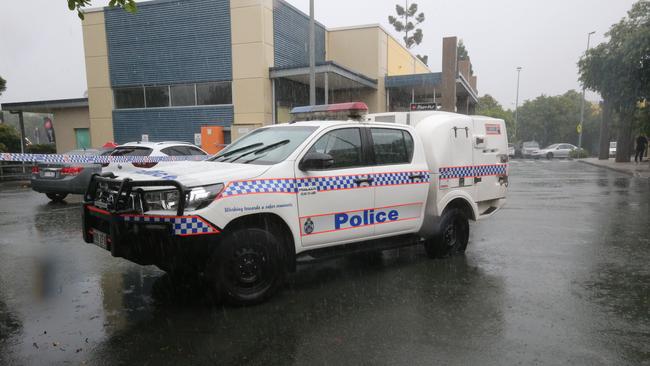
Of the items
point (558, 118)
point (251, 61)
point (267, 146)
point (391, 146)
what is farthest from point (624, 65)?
point (558, 118)

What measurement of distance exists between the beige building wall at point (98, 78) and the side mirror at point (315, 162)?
21001 millimetres

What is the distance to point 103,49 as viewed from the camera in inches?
882

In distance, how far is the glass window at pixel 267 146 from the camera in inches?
192

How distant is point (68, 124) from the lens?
82.5 ft

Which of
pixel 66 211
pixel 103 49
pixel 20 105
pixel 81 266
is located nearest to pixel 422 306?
pixel 81 266

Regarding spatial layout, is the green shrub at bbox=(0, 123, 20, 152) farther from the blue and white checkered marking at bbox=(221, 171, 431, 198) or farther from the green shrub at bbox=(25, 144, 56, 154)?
the blue and white checkered marking at bbox=(221, 171, 431, 198)

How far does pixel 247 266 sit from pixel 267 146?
4.61ft

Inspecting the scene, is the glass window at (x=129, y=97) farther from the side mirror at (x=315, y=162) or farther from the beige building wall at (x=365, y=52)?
the side mirror at (x=315, y=162)

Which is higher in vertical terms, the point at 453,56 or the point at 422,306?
the point at 453,56

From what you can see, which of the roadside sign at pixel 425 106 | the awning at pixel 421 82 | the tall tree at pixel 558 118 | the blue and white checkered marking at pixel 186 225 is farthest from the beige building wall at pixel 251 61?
the tall tree at pixel 558 118

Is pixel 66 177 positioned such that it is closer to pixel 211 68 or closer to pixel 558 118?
pixel 211 68

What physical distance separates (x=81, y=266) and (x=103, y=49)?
19.7 meters

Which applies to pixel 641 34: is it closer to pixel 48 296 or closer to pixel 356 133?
pixel 356 133

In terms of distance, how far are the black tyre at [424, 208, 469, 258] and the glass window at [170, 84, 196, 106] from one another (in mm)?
17189
